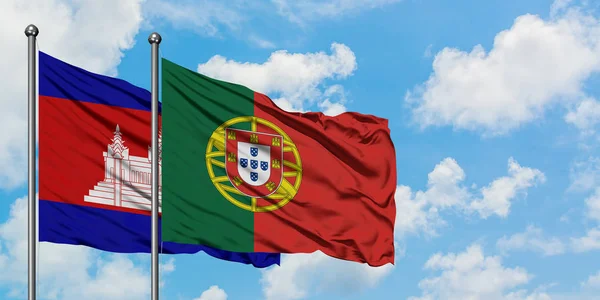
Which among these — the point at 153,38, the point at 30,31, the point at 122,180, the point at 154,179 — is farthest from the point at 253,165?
the point at 30,31

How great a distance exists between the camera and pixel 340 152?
22656mm

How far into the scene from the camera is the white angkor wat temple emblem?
19469mm

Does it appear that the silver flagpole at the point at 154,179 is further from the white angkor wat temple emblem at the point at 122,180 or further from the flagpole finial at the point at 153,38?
the white angkor wat temple emblem at the point at 122,180

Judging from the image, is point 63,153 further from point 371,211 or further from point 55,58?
point 371,211

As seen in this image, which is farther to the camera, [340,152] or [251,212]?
[340,152]

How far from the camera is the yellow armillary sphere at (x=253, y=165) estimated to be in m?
19.8

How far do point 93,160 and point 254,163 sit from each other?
10.1ft

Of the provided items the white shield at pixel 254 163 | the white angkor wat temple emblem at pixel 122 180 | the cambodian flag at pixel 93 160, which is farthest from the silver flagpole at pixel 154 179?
the white shield at pixel 254 163

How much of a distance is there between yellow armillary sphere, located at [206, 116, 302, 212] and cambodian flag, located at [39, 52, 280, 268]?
1315 mm

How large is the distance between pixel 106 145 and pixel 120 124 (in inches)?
19.9

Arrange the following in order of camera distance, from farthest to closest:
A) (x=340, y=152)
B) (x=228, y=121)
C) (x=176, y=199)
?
1. (x=340, y=152)
2. (x=228, y=121)
3. (x=176, y=199)

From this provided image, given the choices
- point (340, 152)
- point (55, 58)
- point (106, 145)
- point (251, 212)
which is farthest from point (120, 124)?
point (340, 152)

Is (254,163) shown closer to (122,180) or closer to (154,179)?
(122,180)

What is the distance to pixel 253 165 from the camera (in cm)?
2039
